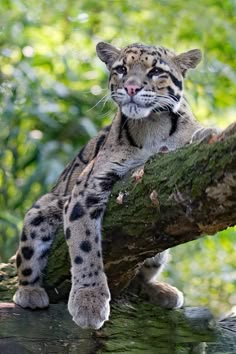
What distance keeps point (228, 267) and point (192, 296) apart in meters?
0.50

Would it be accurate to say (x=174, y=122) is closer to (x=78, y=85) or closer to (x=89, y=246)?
(x=89, y=246)

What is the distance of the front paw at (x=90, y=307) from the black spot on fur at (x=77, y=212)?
0.44m

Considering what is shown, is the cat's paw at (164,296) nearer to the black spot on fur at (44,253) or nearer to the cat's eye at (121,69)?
the black spot on fur at (44,253)

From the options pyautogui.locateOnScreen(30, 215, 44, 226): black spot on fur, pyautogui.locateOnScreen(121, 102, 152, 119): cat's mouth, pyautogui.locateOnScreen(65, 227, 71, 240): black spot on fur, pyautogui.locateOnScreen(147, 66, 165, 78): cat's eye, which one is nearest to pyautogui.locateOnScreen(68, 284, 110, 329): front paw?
pyautogui.locateOnScreen(65, 227, 71, 240): black spot on fur

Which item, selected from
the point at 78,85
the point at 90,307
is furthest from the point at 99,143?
the point at 78,85

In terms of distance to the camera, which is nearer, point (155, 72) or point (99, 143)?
point (155, 72)

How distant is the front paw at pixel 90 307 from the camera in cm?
473

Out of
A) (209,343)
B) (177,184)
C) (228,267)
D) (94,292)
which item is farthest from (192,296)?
(177,184)

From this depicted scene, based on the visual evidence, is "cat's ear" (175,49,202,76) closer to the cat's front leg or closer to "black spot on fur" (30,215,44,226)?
the cat's front leg

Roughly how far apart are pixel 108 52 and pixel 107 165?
1.01 m

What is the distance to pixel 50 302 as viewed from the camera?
544 cm

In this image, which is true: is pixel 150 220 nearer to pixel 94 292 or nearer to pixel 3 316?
pixel 94 292

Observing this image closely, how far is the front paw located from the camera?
15.5 ft

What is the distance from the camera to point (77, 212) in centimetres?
509
